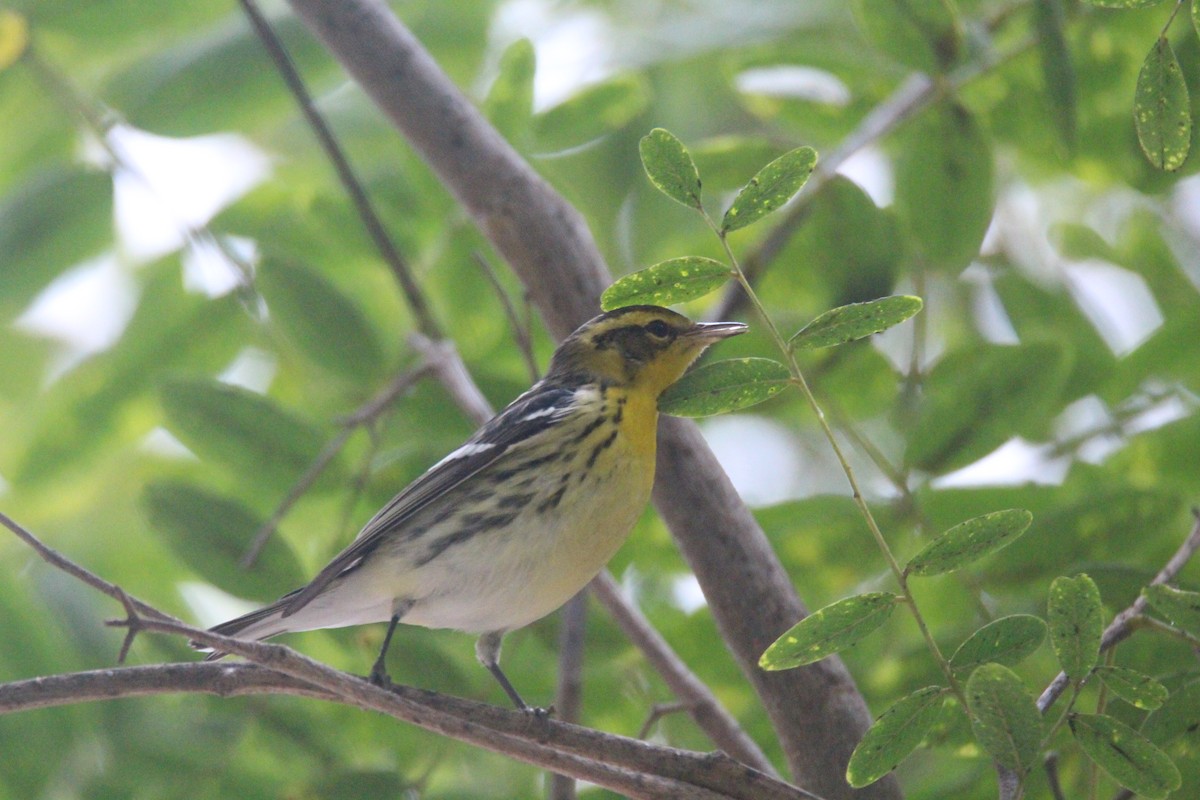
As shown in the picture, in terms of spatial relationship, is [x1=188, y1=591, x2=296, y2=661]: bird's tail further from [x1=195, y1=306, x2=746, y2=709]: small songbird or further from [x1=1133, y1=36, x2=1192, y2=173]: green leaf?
[x1=1133, y1=36, x2=1192, y2=173]: green leaf

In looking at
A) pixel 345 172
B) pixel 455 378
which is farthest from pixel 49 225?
pixel 455 378

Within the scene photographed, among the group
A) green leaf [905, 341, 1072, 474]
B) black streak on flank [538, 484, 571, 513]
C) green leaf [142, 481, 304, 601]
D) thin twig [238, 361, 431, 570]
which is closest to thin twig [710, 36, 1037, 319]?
green leaf [905, 341, 1072, 474]

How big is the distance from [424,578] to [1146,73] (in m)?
2.00

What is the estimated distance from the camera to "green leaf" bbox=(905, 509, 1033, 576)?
6.36 feet

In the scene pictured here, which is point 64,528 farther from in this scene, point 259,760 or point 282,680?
point 282,680

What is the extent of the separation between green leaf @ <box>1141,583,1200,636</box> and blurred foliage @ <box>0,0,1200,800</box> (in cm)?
53

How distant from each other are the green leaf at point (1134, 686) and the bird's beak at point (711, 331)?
4.22 feet

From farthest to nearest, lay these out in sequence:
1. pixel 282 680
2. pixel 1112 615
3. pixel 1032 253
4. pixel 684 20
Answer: pixel 684 20 < pixel 1032 253 < pixel 1112 615 < pixel 282 680

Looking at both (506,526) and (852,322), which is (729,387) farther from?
(506,526)

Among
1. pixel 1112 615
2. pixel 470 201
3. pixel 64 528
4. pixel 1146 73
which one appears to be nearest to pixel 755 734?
pixel 1112 615

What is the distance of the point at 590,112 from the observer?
390 centimetres

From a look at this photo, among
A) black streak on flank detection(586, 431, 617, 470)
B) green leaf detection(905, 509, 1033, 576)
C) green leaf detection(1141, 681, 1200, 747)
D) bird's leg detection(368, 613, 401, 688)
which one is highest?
black streak on flank detection(586, 431, 617, 470)

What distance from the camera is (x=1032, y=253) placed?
4.16 m

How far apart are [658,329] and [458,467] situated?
0.74 m
